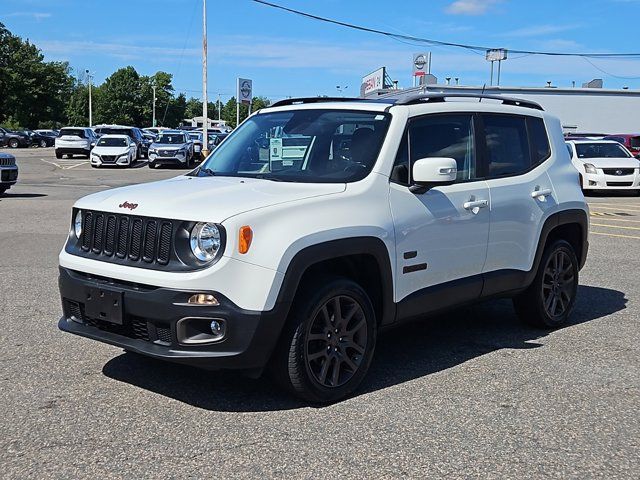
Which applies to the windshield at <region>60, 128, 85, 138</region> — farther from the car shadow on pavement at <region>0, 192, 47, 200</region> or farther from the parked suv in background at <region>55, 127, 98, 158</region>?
the car shadow on pavement at <region>0, 192, 47, 200</region>

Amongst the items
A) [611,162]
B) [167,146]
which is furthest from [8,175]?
[611,162]

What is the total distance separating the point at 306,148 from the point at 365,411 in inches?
73.4

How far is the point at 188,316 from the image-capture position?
13.6ft

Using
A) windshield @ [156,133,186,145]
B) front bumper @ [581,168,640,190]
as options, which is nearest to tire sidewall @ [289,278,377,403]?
front bumper @ [581,168,640,190]

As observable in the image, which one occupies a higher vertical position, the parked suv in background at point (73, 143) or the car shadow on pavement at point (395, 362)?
the parked suv in background at point (73, 143)

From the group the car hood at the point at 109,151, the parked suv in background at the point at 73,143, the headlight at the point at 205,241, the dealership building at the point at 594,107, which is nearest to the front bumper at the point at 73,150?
the parked suv in background at the point at 73,143

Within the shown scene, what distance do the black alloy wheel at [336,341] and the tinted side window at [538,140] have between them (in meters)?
2.51

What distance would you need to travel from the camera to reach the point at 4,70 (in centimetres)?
8156

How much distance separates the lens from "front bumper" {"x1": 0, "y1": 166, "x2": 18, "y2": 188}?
696 inches

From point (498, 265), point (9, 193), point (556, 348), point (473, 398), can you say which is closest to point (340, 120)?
point (498, 265)

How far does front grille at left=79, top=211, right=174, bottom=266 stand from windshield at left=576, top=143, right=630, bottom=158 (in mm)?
20446

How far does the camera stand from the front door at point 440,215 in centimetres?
502

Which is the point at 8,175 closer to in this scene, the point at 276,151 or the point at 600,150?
the point at 276,151

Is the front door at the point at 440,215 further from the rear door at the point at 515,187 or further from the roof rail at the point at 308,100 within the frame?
the roof rail at the point at 308,100
